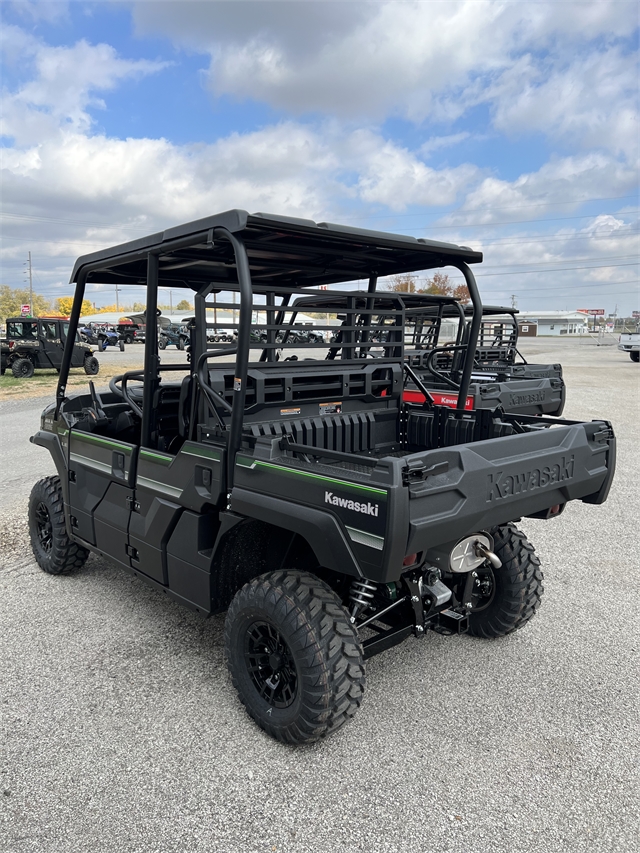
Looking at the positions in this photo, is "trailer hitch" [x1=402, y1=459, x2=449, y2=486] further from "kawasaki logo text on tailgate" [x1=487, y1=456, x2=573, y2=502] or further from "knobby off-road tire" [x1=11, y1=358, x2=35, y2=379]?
"knobby off-road tire" [x1=11, y1=358, x2=35, y2=379]

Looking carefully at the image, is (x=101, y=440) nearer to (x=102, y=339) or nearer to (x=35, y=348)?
(x=35, y=348)

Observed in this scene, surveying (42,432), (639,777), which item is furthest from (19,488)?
(639,777)

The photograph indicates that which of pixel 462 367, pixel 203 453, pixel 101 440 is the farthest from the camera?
pixel 462 367

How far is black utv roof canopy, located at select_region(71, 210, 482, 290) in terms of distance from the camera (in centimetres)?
278

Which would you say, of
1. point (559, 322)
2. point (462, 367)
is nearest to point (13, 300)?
point (559, 322)

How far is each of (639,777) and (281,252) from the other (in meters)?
2.93

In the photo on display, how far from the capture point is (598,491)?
3230 millimetres

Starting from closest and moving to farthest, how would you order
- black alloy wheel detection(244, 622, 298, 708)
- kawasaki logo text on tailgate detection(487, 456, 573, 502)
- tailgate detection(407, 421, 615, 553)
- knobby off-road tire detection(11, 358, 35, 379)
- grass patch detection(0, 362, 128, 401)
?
tailgate detection(407, 421, 615, 553) < kawasaki logo text on tailgate detection(487, 456, 573, 502) < black alloy wheel detection(244, 622, 298, 708) < grass patch detection(0, 362, 128, 401) < knobby off-road tire detection(11, 358, 35, 379)

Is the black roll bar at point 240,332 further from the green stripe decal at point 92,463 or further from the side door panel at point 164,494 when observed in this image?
the green stripe decal at point 92,463

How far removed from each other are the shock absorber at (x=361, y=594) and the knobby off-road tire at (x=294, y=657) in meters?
0.11

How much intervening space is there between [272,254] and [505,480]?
71.2 inches

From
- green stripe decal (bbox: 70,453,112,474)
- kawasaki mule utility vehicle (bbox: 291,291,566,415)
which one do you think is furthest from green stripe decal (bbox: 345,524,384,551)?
kawasaki mule utility vehicle (bbox: 291,291,566,415)

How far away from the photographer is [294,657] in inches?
103

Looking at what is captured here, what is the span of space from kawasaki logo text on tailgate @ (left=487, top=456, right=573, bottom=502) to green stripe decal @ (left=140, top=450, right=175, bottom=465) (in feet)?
5.16
